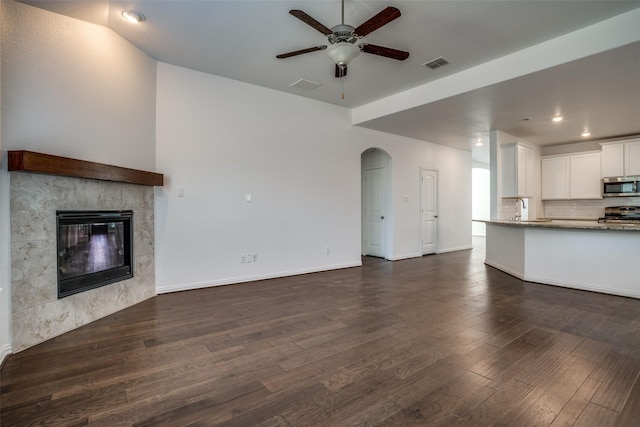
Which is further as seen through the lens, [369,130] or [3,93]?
[369,130]

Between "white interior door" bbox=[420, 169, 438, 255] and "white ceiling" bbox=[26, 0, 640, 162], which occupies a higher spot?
"white ceiling" bbox=[26, 0, 640, 162]

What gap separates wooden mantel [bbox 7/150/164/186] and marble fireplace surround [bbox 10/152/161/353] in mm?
144

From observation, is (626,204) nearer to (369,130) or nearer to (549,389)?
(369,130)

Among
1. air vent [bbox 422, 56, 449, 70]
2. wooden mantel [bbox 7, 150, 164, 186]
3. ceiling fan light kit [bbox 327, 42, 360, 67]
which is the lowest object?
wooden mantel [bbox 7, 150, 164, 186]

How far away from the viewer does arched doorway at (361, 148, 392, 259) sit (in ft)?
23.2

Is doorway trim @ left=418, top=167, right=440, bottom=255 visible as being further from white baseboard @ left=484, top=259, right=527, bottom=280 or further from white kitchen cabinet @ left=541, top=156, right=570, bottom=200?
white kitchen cabinet @ left=541, top=156, right=570, bottom=200

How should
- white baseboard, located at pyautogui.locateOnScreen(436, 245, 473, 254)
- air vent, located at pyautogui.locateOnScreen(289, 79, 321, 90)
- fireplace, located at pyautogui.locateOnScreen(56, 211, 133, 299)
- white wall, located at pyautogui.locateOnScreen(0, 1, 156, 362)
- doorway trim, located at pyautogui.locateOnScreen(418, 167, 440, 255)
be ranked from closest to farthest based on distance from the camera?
white wall, located at pyautogui.locateOnScreen(0, 1, 156, 362) → fireplace, located at pyautogui.locateOnScreen(56, 211, 133, 299) → air vent, located at pyautogui.locateOnScreen(289, 79, 321, 90) → doorway trim, located at pyautogui.locateOnScreen(418, 167, 440, 255) → white baseboard, located at pyautogui.locateOnScreen(436, 245, 473, 254)

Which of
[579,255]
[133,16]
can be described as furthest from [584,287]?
[133,16]

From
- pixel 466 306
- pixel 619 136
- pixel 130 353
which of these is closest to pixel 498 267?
pixel 466 306

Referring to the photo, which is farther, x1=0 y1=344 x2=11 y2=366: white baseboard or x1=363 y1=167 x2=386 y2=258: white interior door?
x1=363 y1=167 x2=386 y2=258: white interior door

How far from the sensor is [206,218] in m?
4.47

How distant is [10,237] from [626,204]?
397 inches

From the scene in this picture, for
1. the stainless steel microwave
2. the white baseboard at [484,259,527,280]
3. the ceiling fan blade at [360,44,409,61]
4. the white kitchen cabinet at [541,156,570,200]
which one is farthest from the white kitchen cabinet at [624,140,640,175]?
the ceiling fan blade at [360,44,409,61]

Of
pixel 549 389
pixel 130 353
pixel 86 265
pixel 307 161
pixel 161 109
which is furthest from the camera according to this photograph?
pixel 307 161
